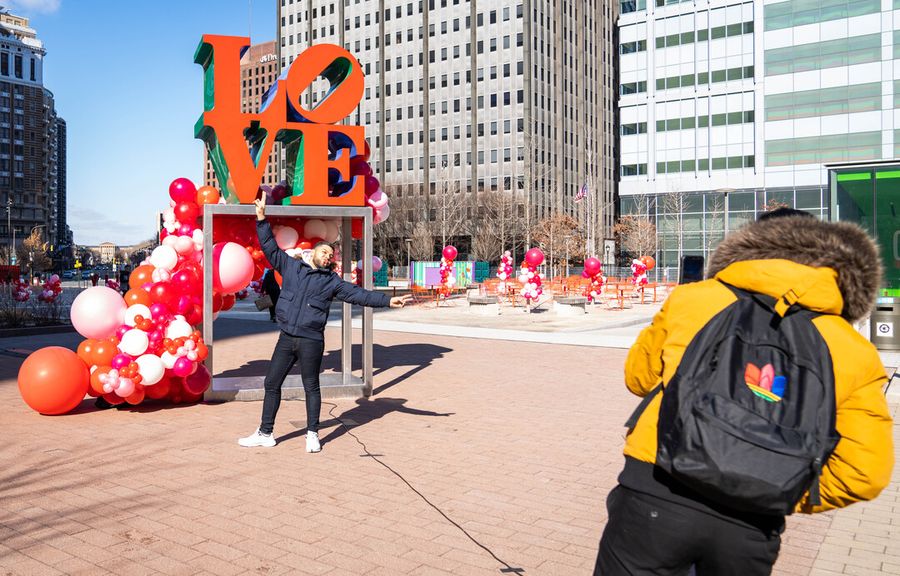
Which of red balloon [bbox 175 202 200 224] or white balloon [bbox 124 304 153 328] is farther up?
red balloon [bbox 175 202 200 224]

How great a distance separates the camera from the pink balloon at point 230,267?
9070mm

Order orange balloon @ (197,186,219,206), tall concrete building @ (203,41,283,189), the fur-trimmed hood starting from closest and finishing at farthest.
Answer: the fur-trimmed hood < orange balloon @ (197,186,219,206) < tall concrete building @ (203,41,283,189)

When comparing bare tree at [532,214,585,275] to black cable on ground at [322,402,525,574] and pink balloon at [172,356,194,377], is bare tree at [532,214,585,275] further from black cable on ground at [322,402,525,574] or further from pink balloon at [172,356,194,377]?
black cable on ground at [322,402,525,574]

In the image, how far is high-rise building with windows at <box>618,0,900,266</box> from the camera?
55.7 meters

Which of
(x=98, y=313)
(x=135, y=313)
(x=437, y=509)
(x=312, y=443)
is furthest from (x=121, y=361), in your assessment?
(x=437, y=509)

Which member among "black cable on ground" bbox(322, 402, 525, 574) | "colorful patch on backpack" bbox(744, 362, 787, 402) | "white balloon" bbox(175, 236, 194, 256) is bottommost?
"black cable on ground" bbox(322, 402, 525, 574)

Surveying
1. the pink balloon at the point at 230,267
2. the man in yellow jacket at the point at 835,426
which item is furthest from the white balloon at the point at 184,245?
the man in yellow jacket at the point at 835,426

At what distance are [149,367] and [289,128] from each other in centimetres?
326

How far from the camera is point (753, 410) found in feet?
6.75

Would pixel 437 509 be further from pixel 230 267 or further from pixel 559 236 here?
pixel 559 236

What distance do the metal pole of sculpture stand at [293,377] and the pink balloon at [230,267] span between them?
138 mm

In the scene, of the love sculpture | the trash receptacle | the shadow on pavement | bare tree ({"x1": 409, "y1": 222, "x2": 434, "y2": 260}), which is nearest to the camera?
the shadow on pavement

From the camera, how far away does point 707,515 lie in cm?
222

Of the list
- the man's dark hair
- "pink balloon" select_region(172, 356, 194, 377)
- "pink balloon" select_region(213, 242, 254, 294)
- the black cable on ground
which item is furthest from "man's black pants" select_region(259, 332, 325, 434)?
the man's dark hair
